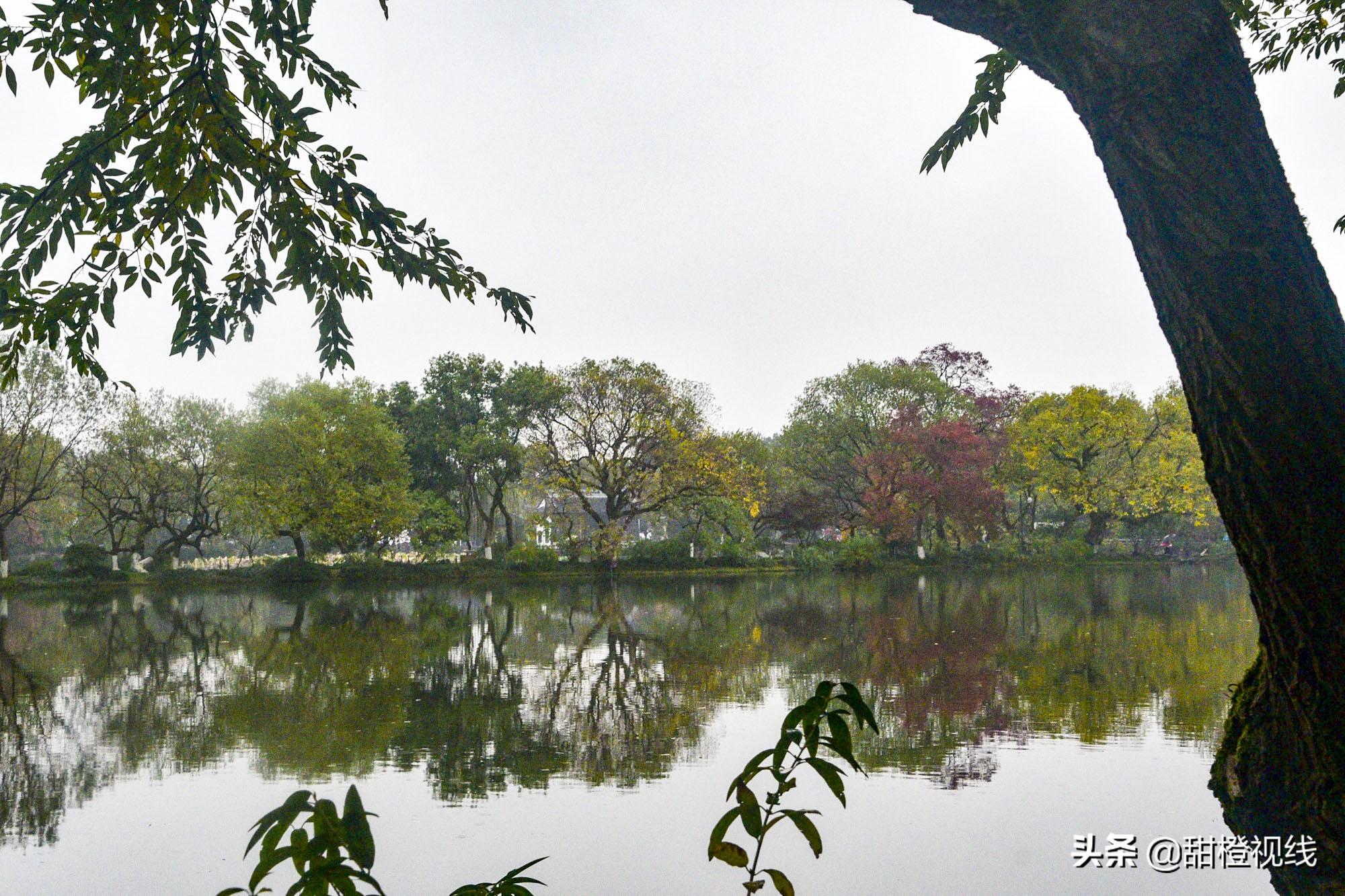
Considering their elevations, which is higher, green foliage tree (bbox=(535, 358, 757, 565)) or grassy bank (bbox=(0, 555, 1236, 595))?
green foliage tree (bbox=(535, 358, 757, 565))

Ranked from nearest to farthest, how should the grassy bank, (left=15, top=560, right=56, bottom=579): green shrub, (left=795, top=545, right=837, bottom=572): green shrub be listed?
the grassy bank, (left=15, top=560, right=56, bottom=579): green shrub, (left=795, top=545, right=837, bottom=572): green shrub

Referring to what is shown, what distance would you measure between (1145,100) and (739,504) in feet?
100

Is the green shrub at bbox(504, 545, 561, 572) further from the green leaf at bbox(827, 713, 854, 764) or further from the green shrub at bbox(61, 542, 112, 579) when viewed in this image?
the green leaf at bbox(827, 713, 854, 764)

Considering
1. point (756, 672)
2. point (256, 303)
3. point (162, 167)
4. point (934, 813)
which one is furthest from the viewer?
point (756, 672)

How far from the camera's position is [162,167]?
9.83 ft

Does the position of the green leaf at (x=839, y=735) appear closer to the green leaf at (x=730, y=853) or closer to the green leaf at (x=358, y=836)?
the green leaf at (x=730, y=853)

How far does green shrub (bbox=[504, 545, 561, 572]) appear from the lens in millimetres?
30781

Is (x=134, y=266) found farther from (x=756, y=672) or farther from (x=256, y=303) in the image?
(x=756, y=672)

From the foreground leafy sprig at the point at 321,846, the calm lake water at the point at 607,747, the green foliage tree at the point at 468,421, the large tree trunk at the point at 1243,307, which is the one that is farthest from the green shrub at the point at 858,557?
the foreground leafy sprig at the point at 321,846

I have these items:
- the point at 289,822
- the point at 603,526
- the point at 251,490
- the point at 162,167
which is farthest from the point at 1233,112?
the point at 251,490

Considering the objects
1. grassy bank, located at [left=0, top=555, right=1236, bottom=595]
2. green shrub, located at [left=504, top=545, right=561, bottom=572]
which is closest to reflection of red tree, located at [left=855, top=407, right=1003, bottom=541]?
grassy bank, located at [left=0, top=555, right=1236, bottom=595]

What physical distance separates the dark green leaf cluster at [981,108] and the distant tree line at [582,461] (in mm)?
26623

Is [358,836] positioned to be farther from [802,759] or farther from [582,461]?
[582,461]

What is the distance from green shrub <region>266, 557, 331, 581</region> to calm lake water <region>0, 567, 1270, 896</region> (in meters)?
14.3
